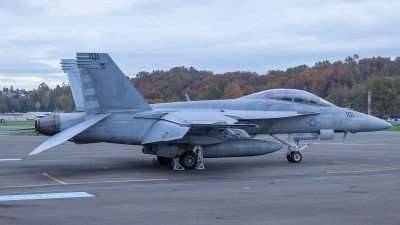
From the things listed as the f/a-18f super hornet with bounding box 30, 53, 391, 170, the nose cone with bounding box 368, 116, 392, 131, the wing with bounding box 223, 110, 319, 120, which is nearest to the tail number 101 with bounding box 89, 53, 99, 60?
the f/a-18f super hornet with bounding box 30, 53, 391, 170

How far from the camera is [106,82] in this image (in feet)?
52.7

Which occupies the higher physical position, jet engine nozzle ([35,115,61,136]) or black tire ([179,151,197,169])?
jet engine nozzle ([35,115,61,136])

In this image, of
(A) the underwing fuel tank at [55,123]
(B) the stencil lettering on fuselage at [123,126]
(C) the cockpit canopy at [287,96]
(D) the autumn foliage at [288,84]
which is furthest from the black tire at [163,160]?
(D) the autumn foliage at [288,84]

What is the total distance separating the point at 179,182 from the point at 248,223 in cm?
536

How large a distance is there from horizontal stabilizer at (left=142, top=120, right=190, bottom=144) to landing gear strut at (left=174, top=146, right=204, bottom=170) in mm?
1254

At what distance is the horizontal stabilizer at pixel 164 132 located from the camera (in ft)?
48.6

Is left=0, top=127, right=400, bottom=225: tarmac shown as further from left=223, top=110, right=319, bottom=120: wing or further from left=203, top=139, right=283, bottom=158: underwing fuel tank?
left=223, top=110, right=319, bottom=120: wing

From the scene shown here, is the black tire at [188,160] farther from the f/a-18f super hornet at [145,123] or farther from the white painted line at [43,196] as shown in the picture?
the white painted line at [43,196]

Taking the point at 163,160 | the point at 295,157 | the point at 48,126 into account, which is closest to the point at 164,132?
the point at 163,160

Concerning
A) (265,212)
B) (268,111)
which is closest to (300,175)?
(268,111)

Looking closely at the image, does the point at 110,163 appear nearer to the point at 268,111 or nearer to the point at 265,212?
the point at 268,111

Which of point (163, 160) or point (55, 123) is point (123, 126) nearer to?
point (55, 123)

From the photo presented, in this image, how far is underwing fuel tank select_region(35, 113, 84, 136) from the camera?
52.0 ft

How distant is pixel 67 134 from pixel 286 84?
124 feet
